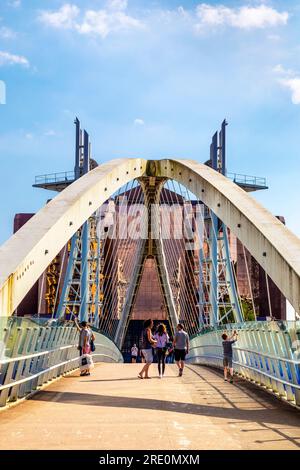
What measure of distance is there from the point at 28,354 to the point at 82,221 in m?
7.03

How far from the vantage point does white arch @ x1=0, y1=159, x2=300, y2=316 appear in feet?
40.4

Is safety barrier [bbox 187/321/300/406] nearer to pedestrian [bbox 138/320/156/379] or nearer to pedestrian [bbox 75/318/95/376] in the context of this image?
pedestrian [bbox 138/320/156/379]

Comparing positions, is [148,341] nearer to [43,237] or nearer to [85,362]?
[85,362]

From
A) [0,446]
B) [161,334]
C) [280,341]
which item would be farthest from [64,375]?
[0,446]

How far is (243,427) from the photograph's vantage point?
7.92 m

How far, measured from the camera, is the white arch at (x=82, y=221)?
40.4 feet

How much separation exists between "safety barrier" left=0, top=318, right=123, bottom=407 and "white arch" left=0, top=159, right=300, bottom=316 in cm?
84

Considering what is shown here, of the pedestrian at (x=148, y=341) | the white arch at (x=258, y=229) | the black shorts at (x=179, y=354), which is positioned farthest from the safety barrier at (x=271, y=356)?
the pedestrian at (x=148, y=341)

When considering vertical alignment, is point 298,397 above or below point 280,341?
below

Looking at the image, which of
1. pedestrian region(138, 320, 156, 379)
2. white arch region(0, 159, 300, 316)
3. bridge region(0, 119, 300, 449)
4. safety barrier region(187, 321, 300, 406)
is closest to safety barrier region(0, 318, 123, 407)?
bridge region(0, 119, 300, 449)

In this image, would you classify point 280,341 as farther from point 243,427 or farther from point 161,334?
point 161,334
